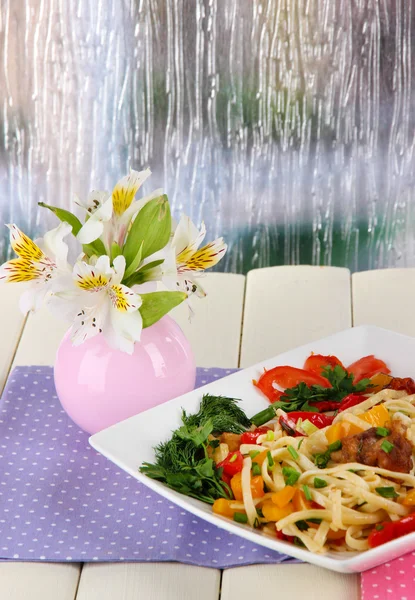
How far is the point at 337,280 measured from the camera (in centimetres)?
210

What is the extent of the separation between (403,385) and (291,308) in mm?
557

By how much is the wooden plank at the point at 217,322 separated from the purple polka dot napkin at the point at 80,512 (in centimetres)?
37

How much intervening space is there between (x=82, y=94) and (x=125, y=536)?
242cm

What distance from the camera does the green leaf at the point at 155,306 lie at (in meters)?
1.32

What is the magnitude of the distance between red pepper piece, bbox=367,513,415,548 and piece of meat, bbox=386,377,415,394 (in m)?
0.38

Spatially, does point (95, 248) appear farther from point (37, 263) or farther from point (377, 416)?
point (377, 416)

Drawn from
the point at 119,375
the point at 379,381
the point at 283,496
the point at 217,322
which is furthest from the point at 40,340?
the point at 283,496

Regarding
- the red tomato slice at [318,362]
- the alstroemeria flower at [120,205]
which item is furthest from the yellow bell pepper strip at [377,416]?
the alstroemeria flower at [120,205]

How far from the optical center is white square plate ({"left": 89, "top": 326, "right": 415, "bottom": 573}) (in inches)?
40.5

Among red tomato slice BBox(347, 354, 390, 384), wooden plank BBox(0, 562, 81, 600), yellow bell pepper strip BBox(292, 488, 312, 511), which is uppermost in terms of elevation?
yellow bell pepper strip BBox(292, 488, 312, 511)

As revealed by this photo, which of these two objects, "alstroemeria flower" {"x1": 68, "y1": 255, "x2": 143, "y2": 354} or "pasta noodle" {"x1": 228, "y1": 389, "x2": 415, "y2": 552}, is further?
"alstroemeria flower" {"x1": 68, "y1": 255, "x2": 143, "y2": 354}

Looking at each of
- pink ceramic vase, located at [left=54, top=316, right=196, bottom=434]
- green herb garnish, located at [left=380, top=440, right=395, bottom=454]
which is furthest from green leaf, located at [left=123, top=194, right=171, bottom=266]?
green herb garnish, located at [left=380, top=440, right=395, bottom=454]

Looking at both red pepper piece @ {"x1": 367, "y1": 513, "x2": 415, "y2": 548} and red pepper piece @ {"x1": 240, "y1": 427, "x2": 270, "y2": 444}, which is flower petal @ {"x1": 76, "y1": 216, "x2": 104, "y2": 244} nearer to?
red pepper piece @ {"x1": 240, "y1": 427, "x2": 270, "y2": 444}

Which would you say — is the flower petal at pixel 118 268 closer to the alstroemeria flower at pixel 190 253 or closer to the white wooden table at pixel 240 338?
the alstroemeria flower at pixel 190 253
